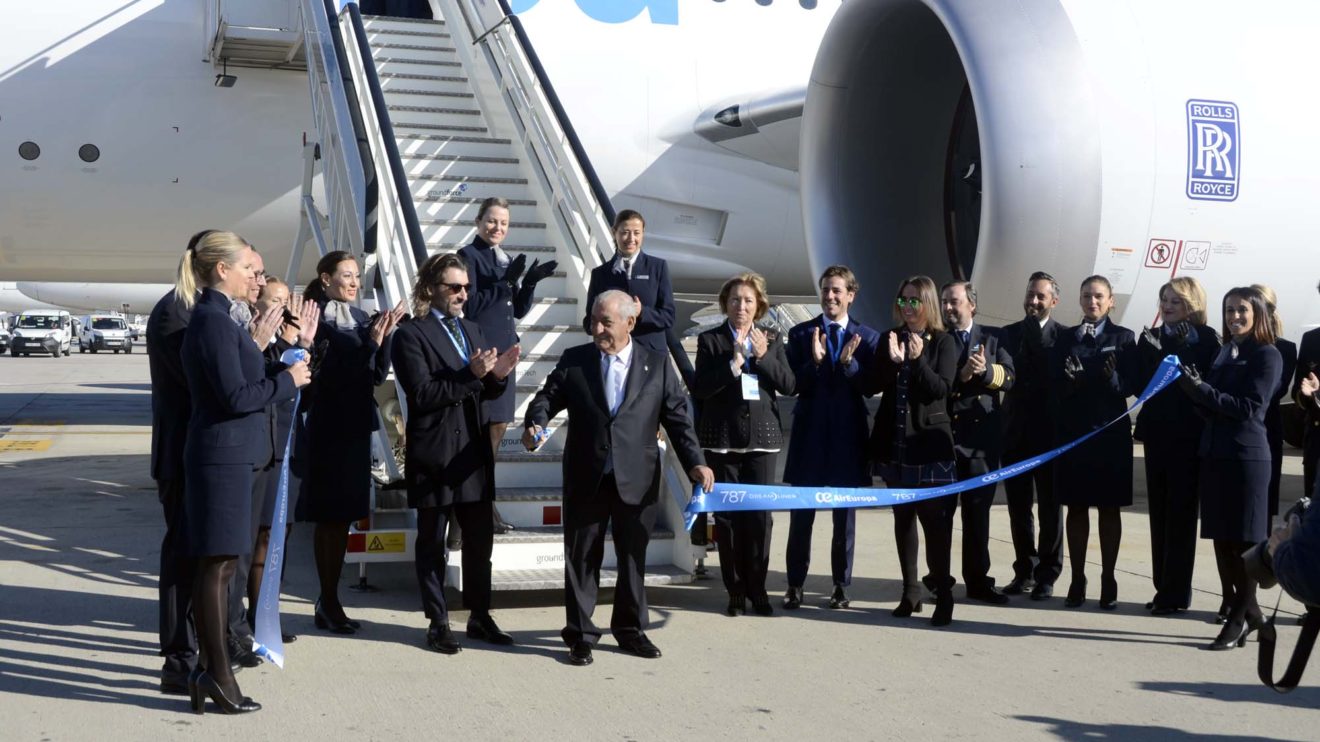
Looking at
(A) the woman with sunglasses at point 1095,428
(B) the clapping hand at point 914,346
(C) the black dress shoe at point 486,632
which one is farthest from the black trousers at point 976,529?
(C) the black dress shoe at point 486,632

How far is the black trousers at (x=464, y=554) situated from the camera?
191 inches

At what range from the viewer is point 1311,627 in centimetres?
296

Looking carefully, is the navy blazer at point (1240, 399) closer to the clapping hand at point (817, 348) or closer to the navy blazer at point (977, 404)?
the navy blazer at point (977, 404)

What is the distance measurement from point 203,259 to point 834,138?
4.93 m

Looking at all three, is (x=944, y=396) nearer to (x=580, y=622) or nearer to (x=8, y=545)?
(x=580, y=622)

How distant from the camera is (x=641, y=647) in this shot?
476 centimetres

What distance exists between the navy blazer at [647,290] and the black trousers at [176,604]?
2.18 metres

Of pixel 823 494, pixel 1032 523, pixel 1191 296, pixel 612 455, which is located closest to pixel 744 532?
pixel 823 494

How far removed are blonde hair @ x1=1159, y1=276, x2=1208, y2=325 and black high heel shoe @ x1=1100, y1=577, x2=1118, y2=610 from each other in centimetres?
119

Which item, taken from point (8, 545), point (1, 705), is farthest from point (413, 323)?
point (8, 545)

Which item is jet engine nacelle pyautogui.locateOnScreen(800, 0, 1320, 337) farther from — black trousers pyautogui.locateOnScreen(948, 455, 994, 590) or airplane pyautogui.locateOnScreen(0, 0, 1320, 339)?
black trousers pyautogui.locateOnScreen(948, 455, 994, 590)

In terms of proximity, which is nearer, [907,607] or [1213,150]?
[907,607]

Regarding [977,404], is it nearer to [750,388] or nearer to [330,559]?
[750,388]

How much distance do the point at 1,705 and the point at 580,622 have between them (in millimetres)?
1912
